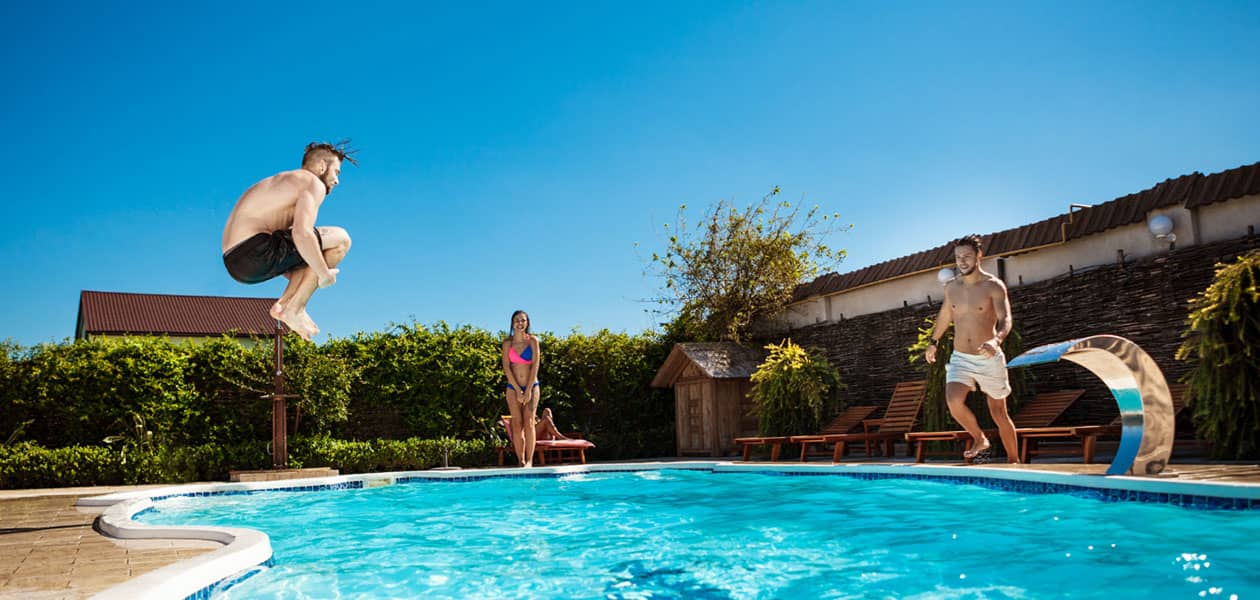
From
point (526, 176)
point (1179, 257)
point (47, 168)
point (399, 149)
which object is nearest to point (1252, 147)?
point (1179, 257)

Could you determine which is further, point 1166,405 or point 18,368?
point 18,368

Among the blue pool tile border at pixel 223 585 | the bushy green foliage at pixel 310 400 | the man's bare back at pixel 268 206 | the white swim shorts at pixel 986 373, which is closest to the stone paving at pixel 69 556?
the blue pool tile border at pixel 223 585

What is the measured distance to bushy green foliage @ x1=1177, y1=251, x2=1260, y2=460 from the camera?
7.29 metres

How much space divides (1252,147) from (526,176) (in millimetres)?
12296

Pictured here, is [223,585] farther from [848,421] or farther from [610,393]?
[610,393]

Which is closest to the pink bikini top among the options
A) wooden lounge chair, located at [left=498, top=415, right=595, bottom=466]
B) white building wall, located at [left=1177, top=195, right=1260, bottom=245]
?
wooden lounge chair, located at [left=498, top=415, right=595, bottom=466]

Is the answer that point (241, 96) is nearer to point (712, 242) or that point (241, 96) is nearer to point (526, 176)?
point (526, 176)

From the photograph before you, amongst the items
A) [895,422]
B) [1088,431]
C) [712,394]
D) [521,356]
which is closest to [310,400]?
[521,356]

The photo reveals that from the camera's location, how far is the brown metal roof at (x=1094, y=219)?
8.83 m

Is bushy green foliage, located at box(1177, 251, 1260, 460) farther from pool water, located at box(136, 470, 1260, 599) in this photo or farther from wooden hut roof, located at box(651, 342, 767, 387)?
wooden hut roof, located at box(651, 342, 767, 387)

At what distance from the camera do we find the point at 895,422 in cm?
1160

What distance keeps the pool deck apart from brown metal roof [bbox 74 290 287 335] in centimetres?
3060

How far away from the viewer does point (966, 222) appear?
42.5 feet

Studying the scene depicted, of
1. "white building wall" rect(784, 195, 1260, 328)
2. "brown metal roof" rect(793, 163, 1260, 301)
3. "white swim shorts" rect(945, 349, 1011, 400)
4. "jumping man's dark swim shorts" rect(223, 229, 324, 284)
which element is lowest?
"white swim shorts" rect(945, 349, 1011, 400)
